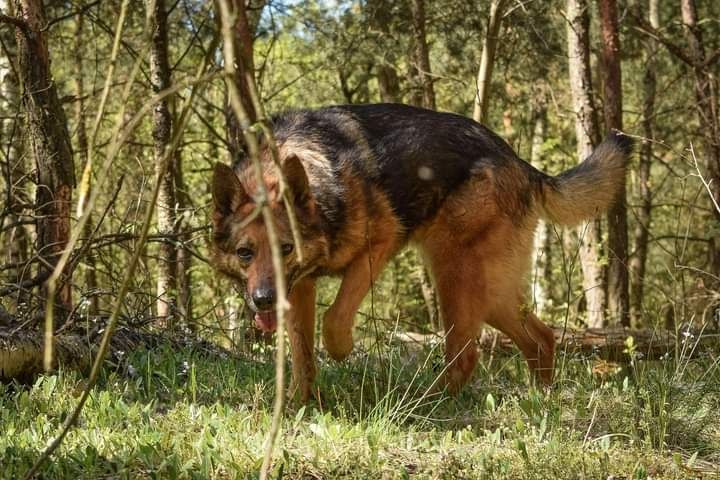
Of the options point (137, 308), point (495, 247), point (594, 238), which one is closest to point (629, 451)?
point (495, 247)

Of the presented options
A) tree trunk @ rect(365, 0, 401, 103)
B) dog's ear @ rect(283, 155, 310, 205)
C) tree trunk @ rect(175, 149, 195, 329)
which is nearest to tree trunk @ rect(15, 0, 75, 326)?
tree trunk @ rect(175, 149, 195, 329)

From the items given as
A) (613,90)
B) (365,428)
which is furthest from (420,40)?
(365,428)

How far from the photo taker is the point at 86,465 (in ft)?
12.1

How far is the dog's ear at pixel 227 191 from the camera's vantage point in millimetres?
5203

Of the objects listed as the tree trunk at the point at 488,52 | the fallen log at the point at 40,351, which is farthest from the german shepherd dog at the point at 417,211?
the tree trunk at the point at 488,52

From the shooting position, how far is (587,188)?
20.8ft

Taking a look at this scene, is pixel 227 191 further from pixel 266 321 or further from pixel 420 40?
pixel 420 40

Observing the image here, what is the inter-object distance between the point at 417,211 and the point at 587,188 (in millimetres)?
1412

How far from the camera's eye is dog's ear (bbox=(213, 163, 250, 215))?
17.1 ft

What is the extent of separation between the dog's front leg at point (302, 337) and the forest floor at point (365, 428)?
163 mm

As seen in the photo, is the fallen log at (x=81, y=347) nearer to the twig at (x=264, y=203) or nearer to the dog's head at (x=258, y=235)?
the dog's head at (x=258, y=235)

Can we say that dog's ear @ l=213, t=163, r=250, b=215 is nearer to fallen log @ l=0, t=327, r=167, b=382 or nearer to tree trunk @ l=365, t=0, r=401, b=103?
fallen log @ l=0, t=327, r=167, b=382

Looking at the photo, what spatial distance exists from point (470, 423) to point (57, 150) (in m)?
3.90

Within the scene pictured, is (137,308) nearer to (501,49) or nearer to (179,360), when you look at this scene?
(179,360)
